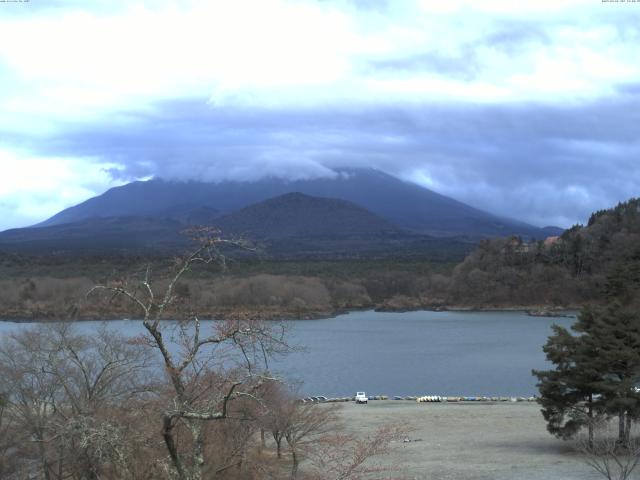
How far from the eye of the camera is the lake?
1665 inches

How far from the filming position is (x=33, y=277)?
325 feet

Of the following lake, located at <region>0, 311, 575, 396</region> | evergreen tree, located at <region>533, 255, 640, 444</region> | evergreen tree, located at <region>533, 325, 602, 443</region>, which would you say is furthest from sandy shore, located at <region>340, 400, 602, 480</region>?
lake, located at <region>0, 311, 575, 396</region>

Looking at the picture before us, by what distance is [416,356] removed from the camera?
2127 inches

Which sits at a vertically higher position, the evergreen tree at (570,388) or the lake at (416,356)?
the evergreen tree at (570,388)

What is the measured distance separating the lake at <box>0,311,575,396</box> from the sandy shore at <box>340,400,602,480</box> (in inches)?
177

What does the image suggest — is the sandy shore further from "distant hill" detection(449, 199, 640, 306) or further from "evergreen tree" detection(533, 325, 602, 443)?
"distant hill" detection(449, 199, 640, 306)

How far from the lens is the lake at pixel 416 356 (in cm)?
4228

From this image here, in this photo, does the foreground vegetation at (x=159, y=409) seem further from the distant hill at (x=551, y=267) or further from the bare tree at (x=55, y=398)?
the distant hill at (x=551, y=267)

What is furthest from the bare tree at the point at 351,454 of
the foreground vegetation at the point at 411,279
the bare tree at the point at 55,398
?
the foreground vegetation at the point at 411,279

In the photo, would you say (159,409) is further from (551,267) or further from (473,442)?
(551,267)

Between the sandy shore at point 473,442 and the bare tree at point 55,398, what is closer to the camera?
the bare tree at point 55,398

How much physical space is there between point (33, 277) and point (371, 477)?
286ft

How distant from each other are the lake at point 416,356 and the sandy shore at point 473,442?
4493 mm

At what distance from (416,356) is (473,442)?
27623 millimetres
